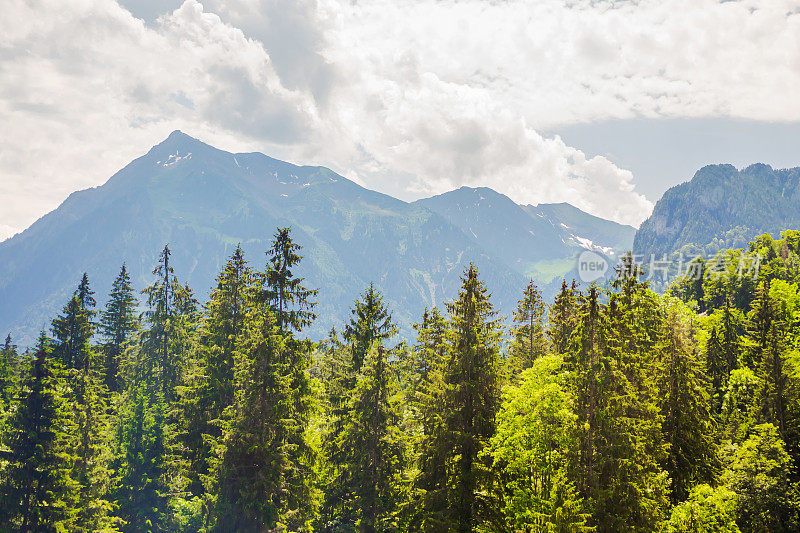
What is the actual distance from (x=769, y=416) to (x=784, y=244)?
2646 inches

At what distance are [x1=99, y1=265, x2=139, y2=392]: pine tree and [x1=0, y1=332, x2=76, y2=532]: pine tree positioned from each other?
84.4ft

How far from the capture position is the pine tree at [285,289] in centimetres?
3039

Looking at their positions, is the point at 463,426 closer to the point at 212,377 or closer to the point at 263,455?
the point at 263,455

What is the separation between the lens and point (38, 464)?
27.4 meters

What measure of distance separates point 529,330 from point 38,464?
124 feet

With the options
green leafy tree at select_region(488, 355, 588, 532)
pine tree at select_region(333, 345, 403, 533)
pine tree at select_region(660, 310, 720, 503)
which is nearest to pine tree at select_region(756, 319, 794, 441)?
pine tree at select_region(660, 310, 720, 503)

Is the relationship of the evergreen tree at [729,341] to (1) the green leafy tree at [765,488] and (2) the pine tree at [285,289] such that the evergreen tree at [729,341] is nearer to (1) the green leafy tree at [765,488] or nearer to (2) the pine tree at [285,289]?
(1) the green leafy tree at [765,488]

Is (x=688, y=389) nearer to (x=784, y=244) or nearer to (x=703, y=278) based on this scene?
(x=703, y=278)

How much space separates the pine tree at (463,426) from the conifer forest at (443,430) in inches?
3.6

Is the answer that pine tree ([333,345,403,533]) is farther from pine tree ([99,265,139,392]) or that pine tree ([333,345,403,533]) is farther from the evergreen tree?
pine tree ([99,265,139,392])

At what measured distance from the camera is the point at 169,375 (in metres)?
48.3

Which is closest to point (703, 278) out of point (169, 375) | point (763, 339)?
point (763, 339)

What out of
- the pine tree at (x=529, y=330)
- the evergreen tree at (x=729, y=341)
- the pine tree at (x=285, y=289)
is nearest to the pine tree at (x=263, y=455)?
the pine tree at (x=285, y=289)

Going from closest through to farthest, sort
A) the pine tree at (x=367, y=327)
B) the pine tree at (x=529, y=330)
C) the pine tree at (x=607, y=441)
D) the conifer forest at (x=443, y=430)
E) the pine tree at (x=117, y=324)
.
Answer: the pine tree at (x=607, y=441), the conifer forest at (x=443, y=430), the pine tree at (x=367, y=327), the pine tree at (x=529, y=330), the pine tree at (x=117, y=324)
